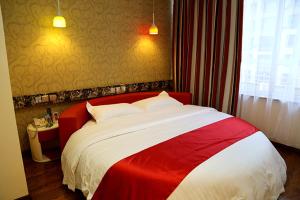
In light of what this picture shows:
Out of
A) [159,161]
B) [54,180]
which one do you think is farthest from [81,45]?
[159,161]

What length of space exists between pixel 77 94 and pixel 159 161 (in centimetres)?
180

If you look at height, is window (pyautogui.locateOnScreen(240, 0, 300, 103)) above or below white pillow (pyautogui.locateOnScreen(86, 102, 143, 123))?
above

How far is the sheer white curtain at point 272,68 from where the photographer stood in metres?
2.60

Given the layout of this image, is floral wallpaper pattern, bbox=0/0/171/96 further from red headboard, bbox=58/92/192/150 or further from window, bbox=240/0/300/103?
window, bbox=240/0/300/103

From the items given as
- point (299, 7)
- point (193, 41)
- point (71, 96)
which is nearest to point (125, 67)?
point (71, 96)

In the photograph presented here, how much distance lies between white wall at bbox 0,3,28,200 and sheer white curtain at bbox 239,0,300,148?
9.45 ft

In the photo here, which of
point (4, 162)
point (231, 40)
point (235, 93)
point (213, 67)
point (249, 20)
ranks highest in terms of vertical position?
point (249, 20)

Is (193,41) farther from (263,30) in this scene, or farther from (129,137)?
(129,137)

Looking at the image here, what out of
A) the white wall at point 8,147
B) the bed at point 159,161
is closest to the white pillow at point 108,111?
the bed at point 159,161

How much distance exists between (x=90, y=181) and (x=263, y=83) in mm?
2545

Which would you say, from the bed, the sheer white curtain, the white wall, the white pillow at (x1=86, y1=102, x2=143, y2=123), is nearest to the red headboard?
the bed

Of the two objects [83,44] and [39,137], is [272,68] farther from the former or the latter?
[39,137]

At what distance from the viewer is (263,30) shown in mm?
2807

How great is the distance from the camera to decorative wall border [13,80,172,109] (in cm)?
260
